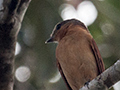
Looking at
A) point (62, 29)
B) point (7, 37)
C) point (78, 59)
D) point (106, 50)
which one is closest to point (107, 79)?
point (7, 37)

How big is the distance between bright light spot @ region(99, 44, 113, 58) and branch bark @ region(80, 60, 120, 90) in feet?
7.42

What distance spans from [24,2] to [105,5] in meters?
2.10

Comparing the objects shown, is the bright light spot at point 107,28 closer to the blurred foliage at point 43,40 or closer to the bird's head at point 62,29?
the blurred foliage at point 43,40

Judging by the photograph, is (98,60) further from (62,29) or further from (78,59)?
(62,29)

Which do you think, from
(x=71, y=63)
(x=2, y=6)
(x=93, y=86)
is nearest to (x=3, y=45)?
(x=2, y=6)

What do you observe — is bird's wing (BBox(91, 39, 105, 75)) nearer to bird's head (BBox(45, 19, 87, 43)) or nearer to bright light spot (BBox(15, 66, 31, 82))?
bird's head (BBox(45, 19, 87, 43))

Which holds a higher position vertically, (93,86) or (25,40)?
(93,86)

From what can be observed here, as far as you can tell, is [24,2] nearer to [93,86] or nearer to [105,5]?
[93,86]

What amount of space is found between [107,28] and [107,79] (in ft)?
7.87

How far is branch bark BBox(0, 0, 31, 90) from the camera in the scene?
3209mm

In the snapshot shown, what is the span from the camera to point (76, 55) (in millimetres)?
4289

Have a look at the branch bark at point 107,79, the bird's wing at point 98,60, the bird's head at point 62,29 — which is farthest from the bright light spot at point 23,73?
the branch bark at point 107,79

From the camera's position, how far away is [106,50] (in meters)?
5.35

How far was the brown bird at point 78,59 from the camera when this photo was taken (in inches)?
169
